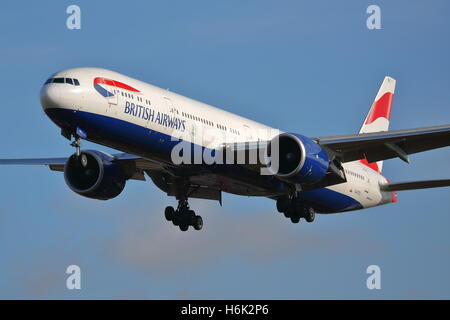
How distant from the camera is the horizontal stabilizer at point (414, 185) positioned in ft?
173

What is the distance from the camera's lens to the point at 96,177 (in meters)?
51.1

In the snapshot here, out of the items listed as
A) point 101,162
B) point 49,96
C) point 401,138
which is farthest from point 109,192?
point 401,138

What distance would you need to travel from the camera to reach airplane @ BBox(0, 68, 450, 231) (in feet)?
145

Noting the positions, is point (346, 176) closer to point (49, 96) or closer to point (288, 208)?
point (288, 208)

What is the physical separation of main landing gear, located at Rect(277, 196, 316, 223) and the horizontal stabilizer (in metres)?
6.17

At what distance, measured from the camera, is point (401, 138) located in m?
47.5

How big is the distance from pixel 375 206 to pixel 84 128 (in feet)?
65.9

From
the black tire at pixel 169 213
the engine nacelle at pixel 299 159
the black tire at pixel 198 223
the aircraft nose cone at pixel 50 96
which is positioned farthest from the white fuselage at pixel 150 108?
the black tire at pixel 169 213

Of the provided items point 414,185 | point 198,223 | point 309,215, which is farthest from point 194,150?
point 414,185

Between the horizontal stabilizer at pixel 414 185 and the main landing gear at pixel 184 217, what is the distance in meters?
11.0

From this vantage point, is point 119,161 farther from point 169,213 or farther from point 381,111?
point 381,111

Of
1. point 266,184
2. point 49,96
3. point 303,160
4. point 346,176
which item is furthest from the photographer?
point 346,176

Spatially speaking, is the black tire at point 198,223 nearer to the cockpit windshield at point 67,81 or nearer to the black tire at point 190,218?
the black tire at point 190,218

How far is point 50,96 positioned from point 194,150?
730cm
